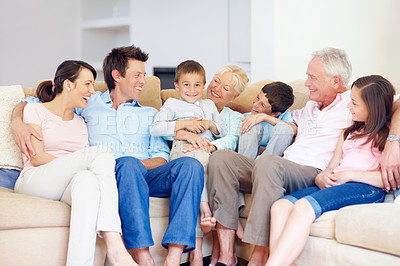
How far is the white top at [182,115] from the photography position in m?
2.31

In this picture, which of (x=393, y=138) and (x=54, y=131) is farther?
(x=54, y=131)

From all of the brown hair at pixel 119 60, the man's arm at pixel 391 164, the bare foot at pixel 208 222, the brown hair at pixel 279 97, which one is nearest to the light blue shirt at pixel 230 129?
the brown hair at pixel 279 97

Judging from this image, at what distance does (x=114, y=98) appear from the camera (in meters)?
2.47

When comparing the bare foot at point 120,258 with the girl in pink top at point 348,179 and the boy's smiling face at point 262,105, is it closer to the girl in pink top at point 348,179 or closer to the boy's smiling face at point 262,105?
the girl in pink top at point 348,179

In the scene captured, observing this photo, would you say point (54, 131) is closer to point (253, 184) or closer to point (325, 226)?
point (253, 184)

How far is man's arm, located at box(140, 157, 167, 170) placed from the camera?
86.8 inches

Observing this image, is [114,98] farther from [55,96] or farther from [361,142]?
[361,142]

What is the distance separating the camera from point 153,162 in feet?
7.38

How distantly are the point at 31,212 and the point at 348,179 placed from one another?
121 centimetres

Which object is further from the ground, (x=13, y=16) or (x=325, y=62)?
(x=13, y=16)

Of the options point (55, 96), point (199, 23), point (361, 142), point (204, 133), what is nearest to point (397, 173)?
point (361, 142)

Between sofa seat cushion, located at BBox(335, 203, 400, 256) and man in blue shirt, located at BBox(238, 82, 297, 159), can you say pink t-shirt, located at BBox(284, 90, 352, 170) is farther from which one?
sofa seat cushion, located at BBox(335, 203, 400, 256)

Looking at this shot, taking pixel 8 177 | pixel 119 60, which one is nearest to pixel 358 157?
pixel 119 60

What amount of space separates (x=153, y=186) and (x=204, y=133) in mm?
481
